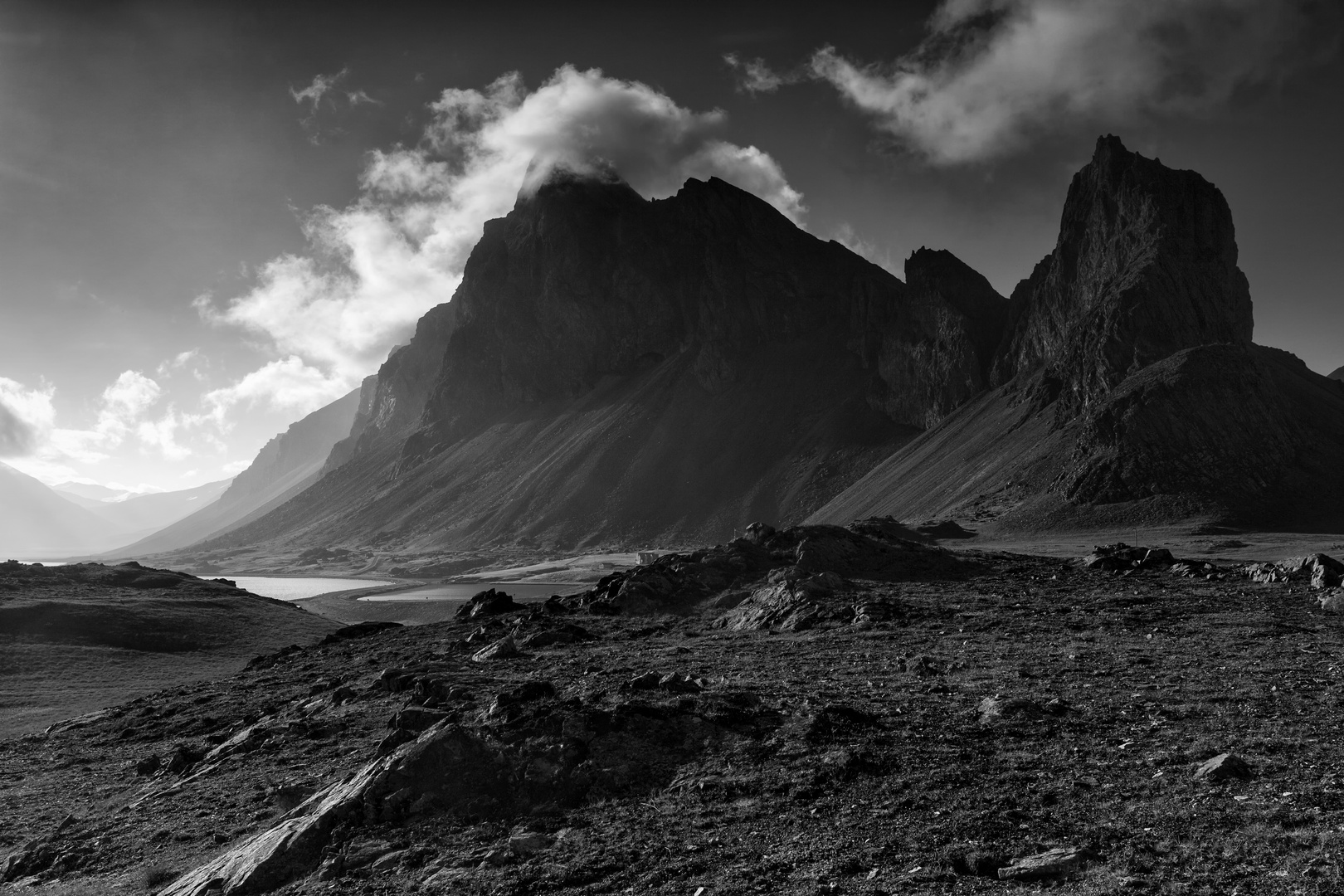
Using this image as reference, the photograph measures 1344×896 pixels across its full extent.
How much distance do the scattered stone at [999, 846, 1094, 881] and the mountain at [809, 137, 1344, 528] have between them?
113010 mm

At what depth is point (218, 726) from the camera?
1126 inches

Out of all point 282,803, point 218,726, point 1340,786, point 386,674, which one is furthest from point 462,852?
point 218,726

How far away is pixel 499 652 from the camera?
3186 cm

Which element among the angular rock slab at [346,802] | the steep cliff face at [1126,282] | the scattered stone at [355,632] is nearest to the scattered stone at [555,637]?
the angular rock slab at [346,802]

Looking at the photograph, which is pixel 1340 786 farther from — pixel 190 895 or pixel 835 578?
pixel 835 578

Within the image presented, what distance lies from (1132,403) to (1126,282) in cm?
3480

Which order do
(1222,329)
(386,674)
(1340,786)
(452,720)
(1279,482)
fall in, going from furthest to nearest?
(1222,329)
(1279,482)
(386,674)
(452,720)
(1340,786)

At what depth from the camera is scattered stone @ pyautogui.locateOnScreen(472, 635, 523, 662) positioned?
31312 millimetres

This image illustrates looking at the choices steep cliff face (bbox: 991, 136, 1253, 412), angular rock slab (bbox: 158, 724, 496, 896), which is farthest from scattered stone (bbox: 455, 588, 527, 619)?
steep cliff face (bbox: 991, 136, 1253, 412)

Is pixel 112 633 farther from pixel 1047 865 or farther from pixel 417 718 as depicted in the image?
pixel 1047 865

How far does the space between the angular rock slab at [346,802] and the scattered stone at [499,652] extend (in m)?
14.2

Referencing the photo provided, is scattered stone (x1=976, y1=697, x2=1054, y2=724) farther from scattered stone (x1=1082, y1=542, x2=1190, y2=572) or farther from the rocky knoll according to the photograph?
the rocky knoll

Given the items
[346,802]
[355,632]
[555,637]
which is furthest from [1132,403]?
[346,802]

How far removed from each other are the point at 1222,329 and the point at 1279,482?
157 ft
